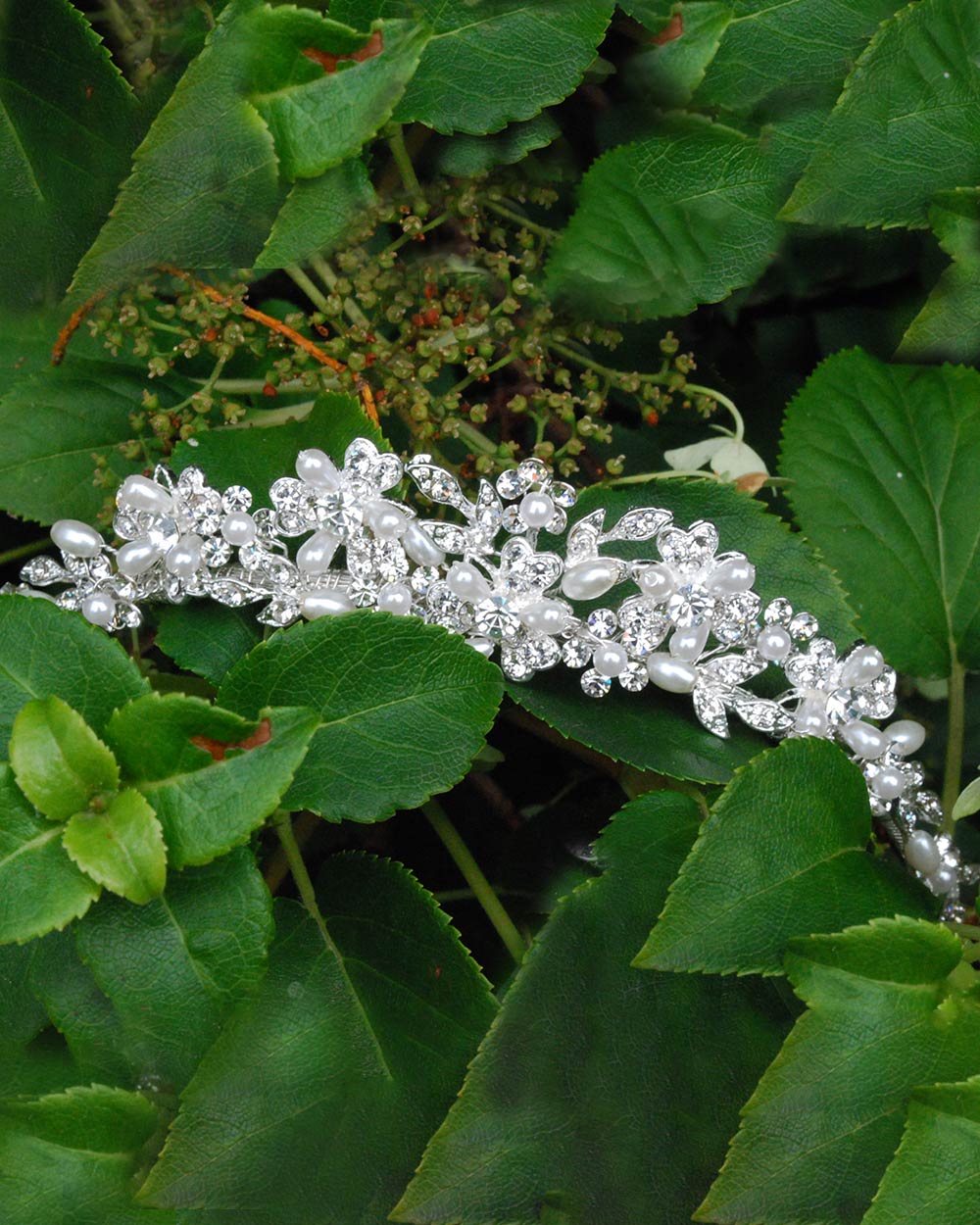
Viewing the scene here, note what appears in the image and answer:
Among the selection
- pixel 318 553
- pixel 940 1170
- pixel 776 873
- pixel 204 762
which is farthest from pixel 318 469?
pixel 940 1170

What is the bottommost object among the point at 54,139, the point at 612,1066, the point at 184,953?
the point at 612,1066

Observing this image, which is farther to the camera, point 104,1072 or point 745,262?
point 745,262

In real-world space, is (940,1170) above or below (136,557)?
below

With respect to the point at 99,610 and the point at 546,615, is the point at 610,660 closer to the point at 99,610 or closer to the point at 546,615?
the point at 546,615

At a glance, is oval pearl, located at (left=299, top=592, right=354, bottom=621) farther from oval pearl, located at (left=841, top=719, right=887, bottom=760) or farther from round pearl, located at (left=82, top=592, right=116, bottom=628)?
oval pearl, located at (left=841, top=719, right=887, bottom=760)

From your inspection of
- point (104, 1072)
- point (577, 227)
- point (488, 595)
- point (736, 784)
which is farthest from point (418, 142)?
point (104, 1072)

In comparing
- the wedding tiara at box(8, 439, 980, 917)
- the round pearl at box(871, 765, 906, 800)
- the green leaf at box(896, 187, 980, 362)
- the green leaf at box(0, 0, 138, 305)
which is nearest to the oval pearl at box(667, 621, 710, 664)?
the wedding tiara at box(8, 439, 980, 917)

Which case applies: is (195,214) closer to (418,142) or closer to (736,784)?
(418,142)
